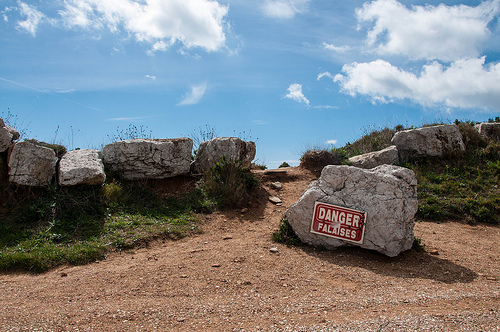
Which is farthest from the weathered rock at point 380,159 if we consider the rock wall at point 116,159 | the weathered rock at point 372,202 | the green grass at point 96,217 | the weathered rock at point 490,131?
the weathered rock at point 372,202

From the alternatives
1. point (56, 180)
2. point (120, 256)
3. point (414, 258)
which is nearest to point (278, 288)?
point (414, 258)

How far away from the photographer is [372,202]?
5.71 metres

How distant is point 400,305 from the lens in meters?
4.02

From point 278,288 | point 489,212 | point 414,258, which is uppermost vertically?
point 489,212

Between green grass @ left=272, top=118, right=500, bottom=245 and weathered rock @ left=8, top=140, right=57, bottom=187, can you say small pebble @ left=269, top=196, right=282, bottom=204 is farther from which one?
weathered rock @ left=8, top=140, right=57, bottom=187

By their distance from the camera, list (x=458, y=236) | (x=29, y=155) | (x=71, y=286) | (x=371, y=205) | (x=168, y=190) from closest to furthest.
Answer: (x=71, y=286) → (x=371, y=205) → (x=458, y=236) → (x=29, y=155) → (x=168, y=190)

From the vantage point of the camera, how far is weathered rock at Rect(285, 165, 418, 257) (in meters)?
5.59

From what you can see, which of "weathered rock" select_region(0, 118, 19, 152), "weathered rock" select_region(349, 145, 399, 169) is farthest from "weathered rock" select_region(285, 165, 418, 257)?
"weathered rock" select_region(0, 118, 19, 152)

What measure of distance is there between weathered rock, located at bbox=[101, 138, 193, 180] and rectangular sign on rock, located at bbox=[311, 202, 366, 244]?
4.73 metres

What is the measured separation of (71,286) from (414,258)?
18.1 feet

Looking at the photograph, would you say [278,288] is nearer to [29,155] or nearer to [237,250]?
[237,250]

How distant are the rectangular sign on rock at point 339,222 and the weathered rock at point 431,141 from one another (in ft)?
21.5

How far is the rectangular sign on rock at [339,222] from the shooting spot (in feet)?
18.6

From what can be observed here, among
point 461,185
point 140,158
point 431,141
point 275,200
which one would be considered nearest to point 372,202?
point 275,200
